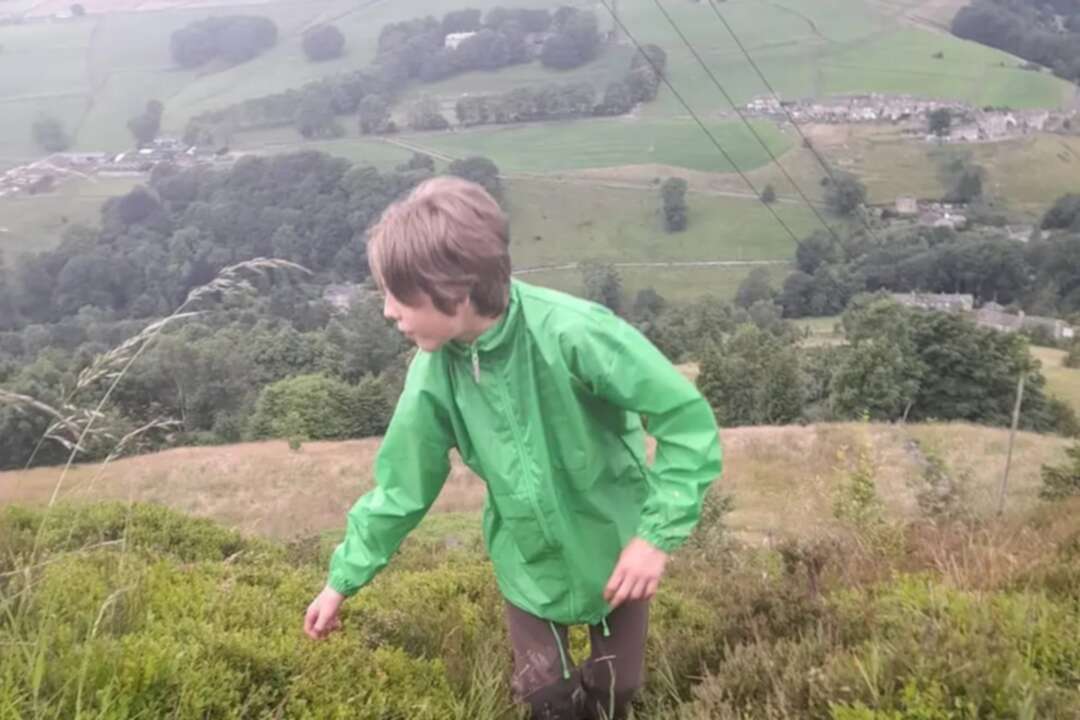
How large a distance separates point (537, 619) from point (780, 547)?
1674 mm

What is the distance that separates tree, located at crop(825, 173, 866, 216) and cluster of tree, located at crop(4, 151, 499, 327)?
24.3 m

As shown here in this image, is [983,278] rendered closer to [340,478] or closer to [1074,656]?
[340,478]

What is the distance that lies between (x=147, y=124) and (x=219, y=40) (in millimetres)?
19815

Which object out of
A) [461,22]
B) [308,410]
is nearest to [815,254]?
[308,410]

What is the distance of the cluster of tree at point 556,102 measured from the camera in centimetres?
7988

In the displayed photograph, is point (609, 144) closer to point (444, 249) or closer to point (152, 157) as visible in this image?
point (152, 157)

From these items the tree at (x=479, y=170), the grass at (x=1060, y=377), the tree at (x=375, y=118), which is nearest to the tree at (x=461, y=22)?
the tree at (x=375, y=118)

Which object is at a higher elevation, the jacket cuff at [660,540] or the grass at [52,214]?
the jacket cuff at [660,540]

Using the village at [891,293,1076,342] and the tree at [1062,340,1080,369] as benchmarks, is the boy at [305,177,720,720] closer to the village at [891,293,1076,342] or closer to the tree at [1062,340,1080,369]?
the tree at [1062,340,1080,369]

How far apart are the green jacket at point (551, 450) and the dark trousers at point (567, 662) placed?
11cm

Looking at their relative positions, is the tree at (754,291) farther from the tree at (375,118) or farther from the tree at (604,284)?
the tree at (375,118)

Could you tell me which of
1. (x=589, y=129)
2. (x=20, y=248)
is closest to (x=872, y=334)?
(x=589, y=129)

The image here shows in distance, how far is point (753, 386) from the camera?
35938mm

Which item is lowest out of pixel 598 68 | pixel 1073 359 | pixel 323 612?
pixel 1073 359
